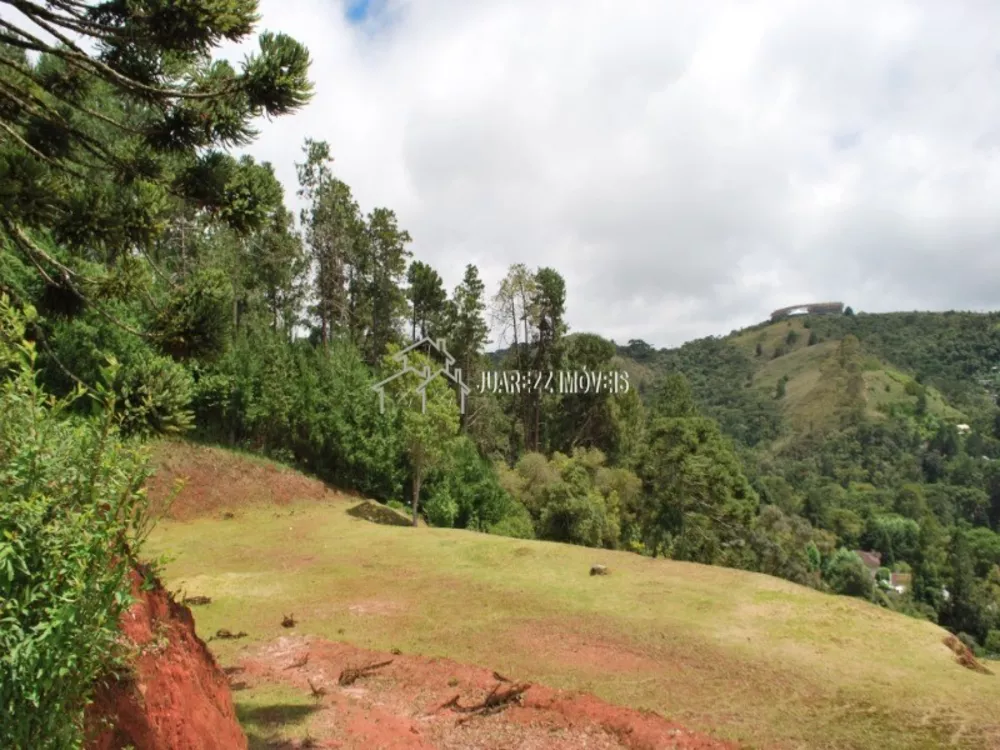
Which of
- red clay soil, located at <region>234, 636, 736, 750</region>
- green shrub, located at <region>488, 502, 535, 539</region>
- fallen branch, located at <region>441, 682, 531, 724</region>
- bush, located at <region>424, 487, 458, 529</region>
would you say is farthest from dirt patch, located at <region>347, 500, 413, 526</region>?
fallen branch, located at <region>441, 682, 531, 724</region>

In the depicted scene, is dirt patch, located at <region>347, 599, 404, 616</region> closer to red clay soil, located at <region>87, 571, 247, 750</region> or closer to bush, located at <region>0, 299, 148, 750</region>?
red clay soil, located at <region>87, 571, 247, 750</region>

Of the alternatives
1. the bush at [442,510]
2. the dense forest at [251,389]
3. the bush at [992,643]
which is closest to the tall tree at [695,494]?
the dense forest at [251,389]

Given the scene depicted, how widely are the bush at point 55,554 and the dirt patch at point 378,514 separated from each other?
21560 millimetres

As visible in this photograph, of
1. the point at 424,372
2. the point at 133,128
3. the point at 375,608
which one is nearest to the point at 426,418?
the point at 424,372

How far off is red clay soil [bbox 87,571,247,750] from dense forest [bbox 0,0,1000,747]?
87 centimetres

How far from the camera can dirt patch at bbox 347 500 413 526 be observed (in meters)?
24.4

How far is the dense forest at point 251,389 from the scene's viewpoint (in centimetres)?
276

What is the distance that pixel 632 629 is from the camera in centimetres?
1076

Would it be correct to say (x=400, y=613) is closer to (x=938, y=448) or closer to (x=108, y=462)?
(x=108, y=462)

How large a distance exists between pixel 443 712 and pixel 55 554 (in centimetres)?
618

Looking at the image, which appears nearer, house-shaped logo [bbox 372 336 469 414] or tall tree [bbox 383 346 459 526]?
tall tree [bbox 383 346 459 526]

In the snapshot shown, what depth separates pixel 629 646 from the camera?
32.9 ft

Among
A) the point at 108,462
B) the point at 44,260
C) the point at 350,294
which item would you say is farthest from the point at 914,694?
the point at 350,294

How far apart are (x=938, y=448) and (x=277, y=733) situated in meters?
121
